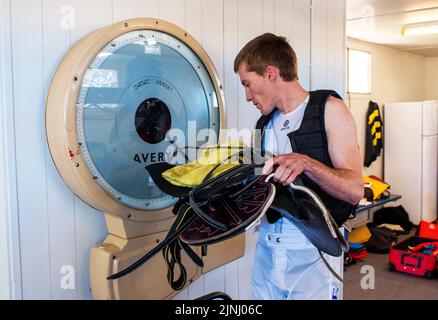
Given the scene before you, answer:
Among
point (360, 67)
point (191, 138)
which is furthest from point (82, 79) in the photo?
point (360, 67)

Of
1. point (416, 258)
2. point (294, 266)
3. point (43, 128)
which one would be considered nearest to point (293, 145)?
point (294, 266)

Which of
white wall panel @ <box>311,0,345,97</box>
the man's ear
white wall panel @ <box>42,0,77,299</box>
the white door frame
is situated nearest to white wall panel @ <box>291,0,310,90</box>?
white wall panel @ <box>311,0,345,97</box>

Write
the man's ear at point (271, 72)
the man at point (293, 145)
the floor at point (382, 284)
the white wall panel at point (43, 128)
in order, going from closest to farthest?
1. the white wall panel at point (43, 128)
2. the man at point (293, 145)
3. the man's ear at point (271, 72)
4. the floor at point (382, 284)

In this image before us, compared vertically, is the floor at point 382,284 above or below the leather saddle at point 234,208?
below

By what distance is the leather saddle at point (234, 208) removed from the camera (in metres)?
0.91

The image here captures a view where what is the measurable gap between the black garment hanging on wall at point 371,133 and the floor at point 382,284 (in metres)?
1.68

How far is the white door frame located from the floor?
9.93 feet

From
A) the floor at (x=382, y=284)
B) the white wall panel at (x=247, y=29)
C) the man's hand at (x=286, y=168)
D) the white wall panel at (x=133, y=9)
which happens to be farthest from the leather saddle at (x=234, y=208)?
the floor at (x=382, y=284)

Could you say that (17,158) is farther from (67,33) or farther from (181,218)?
(181,218)

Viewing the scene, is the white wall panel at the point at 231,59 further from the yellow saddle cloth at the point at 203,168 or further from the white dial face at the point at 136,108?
the yellow saddle cloth at the point at 203,168

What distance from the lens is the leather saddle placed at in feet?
2.98

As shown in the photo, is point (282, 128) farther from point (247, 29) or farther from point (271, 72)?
point (247, 29)

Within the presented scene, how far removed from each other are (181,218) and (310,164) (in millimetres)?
366
